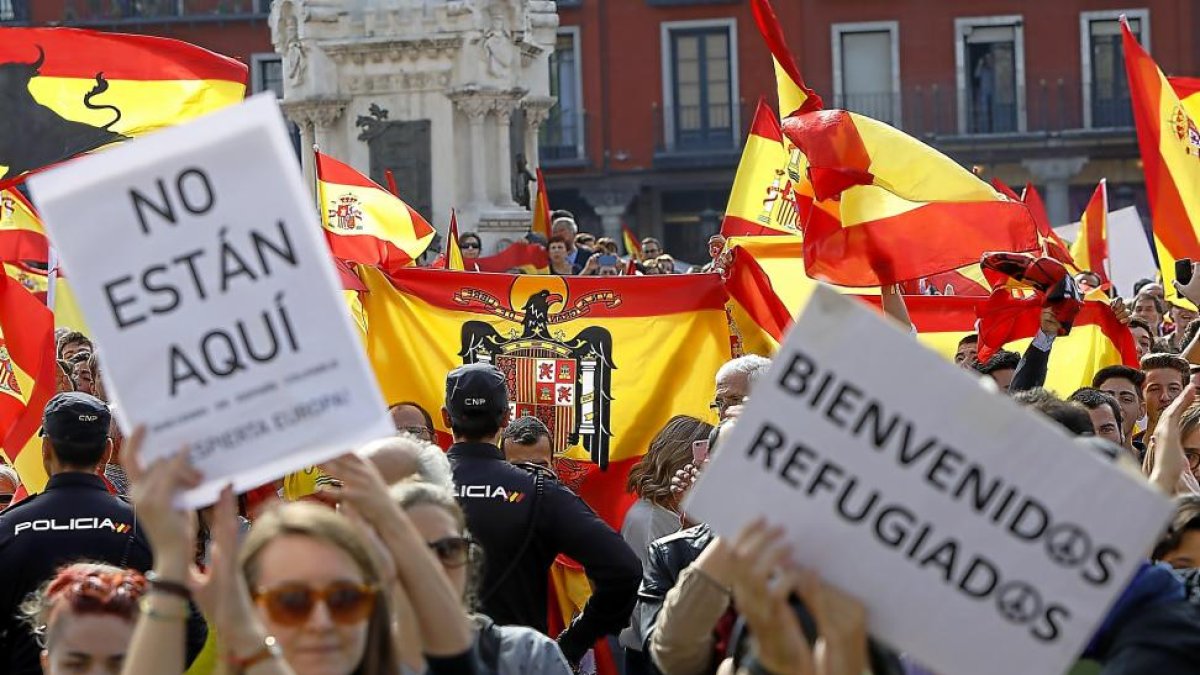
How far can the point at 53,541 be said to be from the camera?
5715mm

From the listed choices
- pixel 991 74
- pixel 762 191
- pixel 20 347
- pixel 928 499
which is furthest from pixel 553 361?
pixel 991 74

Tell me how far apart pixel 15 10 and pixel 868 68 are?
15.3 meters

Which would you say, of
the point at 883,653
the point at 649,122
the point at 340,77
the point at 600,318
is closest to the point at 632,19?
the point at 649,122

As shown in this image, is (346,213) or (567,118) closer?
(346,213)

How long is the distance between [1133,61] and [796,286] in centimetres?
267

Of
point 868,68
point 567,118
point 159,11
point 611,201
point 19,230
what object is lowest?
point 611,201

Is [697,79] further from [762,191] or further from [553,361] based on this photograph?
[553,361]

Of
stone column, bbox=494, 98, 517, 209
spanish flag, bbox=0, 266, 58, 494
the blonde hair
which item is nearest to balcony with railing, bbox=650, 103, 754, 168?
stone column, bbox=494, 98, 517, 209

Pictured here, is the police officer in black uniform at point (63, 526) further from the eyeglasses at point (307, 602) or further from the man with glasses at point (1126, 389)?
the man with glasses at point (1126, 389)

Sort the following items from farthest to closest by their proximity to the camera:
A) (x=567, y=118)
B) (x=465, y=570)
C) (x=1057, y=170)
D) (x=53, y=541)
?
1. (x=567, y=118)
2. (x=1057, y=170)
3. (x=53, y=541)
4. (x=465, y=570)

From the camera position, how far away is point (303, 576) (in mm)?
3510

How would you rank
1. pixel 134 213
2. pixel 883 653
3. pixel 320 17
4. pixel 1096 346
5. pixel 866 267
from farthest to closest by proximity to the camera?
pixel 320 17 → pixel 1096 346 → pixel 866 267 → pixel 883 653 → pixel 134 213

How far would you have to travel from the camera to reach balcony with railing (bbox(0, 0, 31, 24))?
40.9 meters

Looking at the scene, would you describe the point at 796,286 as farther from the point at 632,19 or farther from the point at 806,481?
the point at 632,19
